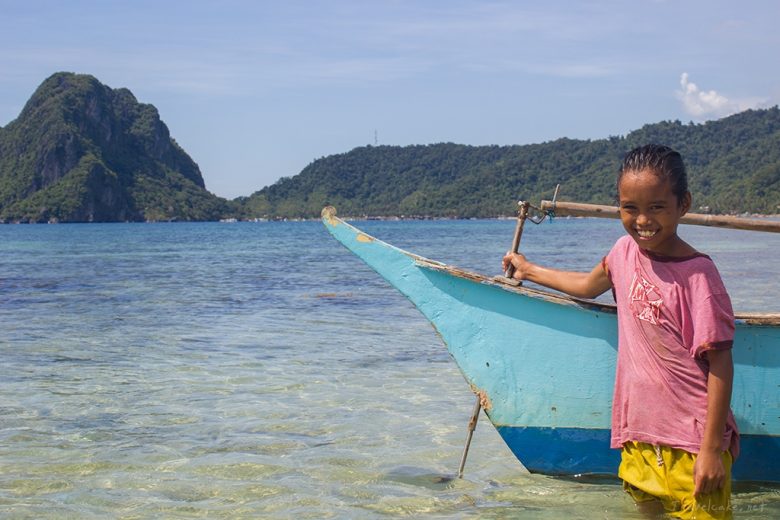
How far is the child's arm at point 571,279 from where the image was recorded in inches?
125

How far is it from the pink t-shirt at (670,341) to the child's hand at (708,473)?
9cm

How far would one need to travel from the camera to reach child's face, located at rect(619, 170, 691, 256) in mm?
2725

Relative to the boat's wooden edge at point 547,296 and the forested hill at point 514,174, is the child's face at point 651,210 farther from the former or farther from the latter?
the forested hill at point 514,174

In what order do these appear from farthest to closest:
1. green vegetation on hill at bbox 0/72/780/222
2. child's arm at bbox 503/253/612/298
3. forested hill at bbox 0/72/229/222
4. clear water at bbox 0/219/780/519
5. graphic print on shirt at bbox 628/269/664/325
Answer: forested hill at bbox 0/72/229/222 < green vegetation on hill at bbox 0/72/780/222 < clear water at bbox 0/219/780/519 < child's arm at bbox 503/253/612/298 < graphic print on shirt at bbox 628/269/664/325

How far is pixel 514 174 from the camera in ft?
393

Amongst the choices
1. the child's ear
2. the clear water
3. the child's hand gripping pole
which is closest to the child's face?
the child's ear

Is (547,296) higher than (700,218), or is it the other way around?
(700,218)

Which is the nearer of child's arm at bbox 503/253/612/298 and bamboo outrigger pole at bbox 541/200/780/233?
child's arm at bbox 503/253/612/298

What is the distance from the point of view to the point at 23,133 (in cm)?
13175

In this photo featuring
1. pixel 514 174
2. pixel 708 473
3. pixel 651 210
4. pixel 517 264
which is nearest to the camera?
pixel 708 473

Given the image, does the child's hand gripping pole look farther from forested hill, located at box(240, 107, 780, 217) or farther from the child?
forested hill, located at box(240, 107, 780, 217)

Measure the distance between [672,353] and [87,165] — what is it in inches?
5113

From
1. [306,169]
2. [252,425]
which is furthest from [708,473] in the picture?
[306,169]

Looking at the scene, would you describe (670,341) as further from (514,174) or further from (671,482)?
(514,174)
